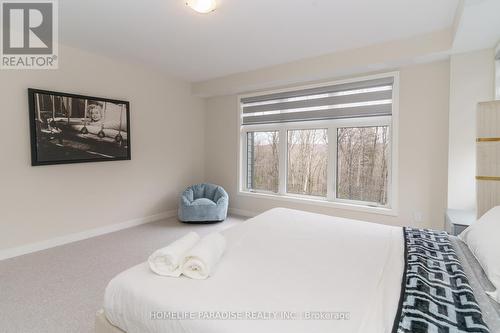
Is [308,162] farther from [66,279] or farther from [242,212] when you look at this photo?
[66,279]

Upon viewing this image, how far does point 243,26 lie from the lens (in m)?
2.75

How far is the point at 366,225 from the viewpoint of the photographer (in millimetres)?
2215

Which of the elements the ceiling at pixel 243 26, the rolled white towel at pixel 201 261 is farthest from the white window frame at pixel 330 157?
the rolled white towel at pixel 201 261

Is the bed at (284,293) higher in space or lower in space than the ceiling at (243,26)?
lower

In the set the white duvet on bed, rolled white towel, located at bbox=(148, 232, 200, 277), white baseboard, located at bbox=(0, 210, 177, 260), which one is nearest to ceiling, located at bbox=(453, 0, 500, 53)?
the white duvet on bed

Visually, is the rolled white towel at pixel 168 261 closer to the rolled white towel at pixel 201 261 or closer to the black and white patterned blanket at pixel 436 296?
the rolled white towel at pixel 201 261

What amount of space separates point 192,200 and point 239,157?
1168mm

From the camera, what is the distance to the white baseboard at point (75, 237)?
9.91 ft

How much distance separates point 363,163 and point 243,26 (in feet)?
8.02

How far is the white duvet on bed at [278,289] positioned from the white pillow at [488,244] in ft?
1.26

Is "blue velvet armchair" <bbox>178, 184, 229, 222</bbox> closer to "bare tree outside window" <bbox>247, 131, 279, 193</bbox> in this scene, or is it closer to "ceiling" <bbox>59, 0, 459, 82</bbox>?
"bare tree outside window" <bbox>247, 131, 279, 193</bbox>

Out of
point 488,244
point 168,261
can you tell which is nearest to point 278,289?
point 168,261

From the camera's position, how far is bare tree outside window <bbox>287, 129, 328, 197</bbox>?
161 inches

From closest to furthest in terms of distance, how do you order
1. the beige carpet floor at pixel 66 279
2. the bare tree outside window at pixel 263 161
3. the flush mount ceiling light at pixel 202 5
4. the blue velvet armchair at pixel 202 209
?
1. the beige carpet floor at pixel 66 279
2. the flush mount ceiling light at pixel 202 5
3. the blue velvet armchair at pixel 202 209
4. the bare tree outside window at pixel 263 161
